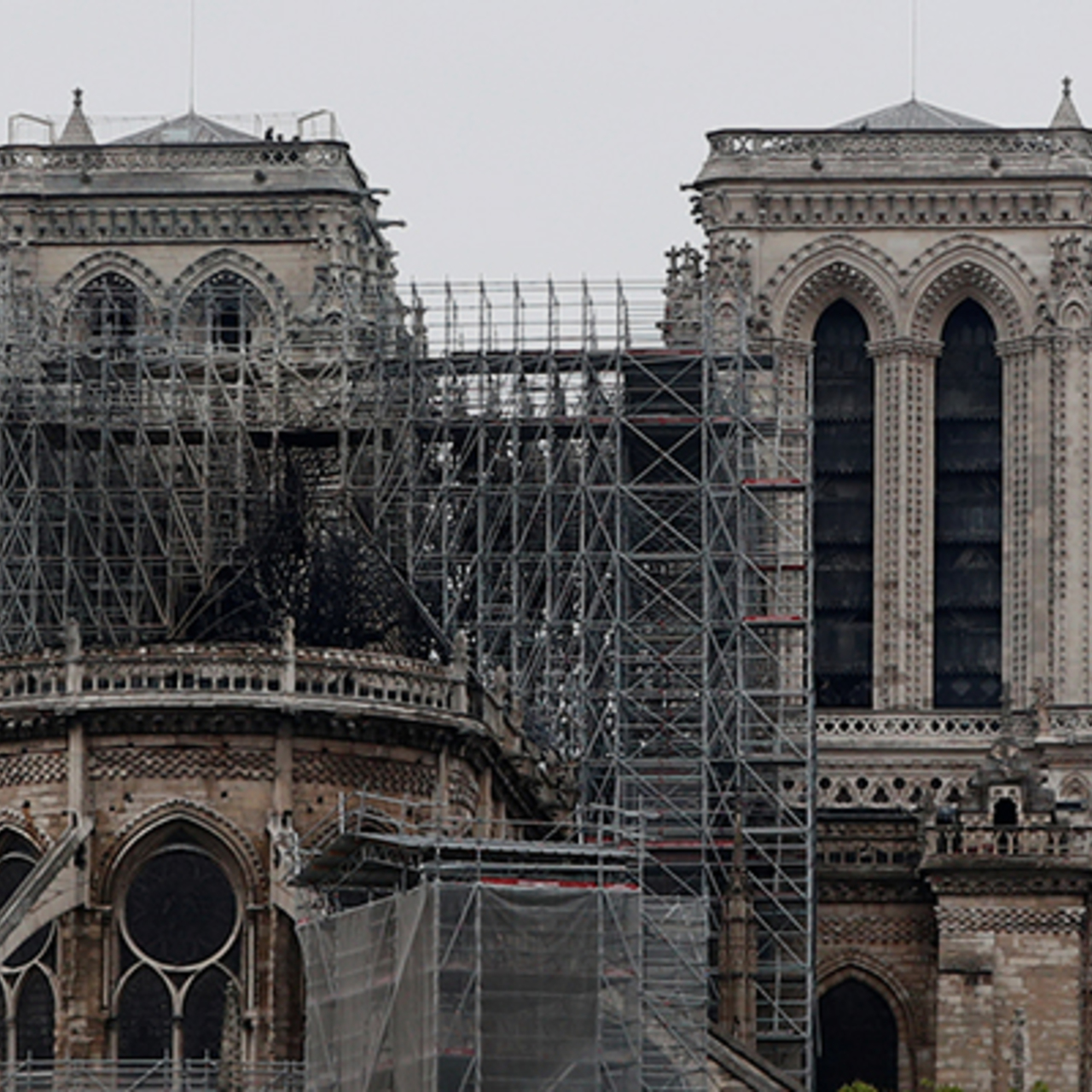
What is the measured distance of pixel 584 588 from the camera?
91312 mm

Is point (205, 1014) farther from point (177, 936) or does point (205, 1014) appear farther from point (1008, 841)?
point (1008, 841)

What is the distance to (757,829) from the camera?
92.6m

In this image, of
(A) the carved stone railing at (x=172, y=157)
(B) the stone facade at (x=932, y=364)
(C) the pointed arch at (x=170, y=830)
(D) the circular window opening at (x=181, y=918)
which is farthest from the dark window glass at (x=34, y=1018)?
(A) the carved stone railing at (x=172, y=157)

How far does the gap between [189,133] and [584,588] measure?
19.6m

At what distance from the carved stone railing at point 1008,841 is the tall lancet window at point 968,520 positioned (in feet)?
35.4

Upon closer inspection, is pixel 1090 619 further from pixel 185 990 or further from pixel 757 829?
pixel 185 990

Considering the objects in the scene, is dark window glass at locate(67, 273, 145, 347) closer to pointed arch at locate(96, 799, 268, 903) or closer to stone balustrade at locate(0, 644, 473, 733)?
stone balustrade at locate(0, 644, 473, 733)

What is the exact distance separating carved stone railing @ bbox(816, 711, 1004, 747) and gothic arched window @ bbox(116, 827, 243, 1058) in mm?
29401

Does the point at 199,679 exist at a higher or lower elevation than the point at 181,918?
higher

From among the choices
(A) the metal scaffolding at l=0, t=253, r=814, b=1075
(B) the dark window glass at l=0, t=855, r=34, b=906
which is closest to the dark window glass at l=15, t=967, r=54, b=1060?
(B) the dark window glass at l=0, t=855, r=34, b=906

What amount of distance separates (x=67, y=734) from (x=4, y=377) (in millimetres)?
21531

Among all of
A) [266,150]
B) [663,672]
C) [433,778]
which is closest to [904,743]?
[663,672]

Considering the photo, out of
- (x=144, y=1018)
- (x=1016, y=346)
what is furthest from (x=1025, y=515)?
(x=144, y=1018)

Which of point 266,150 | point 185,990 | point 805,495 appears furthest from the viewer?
point 266,150
